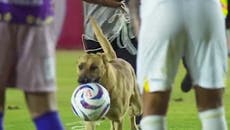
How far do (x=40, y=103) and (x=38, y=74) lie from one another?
0.16 meters

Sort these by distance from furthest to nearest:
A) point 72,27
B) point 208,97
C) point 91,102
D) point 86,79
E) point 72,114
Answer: point 72,27, point 72,114, point 86,79, point 91,102, point 208,97

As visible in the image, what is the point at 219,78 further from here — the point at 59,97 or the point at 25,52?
the point at 59,97

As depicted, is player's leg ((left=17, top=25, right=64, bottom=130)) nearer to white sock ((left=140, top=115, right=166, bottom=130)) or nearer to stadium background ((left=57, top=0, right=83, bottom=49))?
white sock ((left=140, top=115, right=166, bottom=130))

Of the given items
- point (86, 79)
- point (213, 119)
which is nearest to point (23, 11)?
point (213, 119)

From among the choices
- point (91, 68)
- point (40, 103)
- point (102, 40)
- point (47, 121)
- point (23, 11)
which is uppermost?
point (23, 11)

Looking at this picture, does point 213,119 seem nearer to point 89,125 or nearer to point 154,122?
point 154,122

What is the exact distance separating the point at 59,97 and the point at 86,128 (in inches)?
181

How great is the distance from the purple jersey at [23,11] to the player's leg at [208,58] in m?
0.95

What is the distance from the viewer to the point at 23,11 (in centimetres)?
504

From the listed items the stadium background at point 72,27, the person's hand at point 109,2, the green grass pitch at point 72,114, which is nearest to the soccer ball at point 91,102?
the person's hand at point 109,2

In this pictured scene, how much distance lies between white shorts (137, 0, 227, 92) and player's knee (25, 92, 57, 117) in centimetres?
82

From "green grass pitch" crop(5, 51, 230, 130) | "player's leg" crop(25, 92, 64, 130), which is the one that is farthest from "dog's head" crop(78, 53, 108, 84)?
"player's leg" crop(25, 92, 64, 130)

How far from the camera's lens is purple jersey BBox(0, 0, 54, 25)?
5.01 metres

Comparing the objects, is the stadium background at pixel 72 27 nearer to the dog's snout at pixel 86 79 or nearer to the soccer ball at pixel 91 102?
the dog's snout at pixel 86 79
